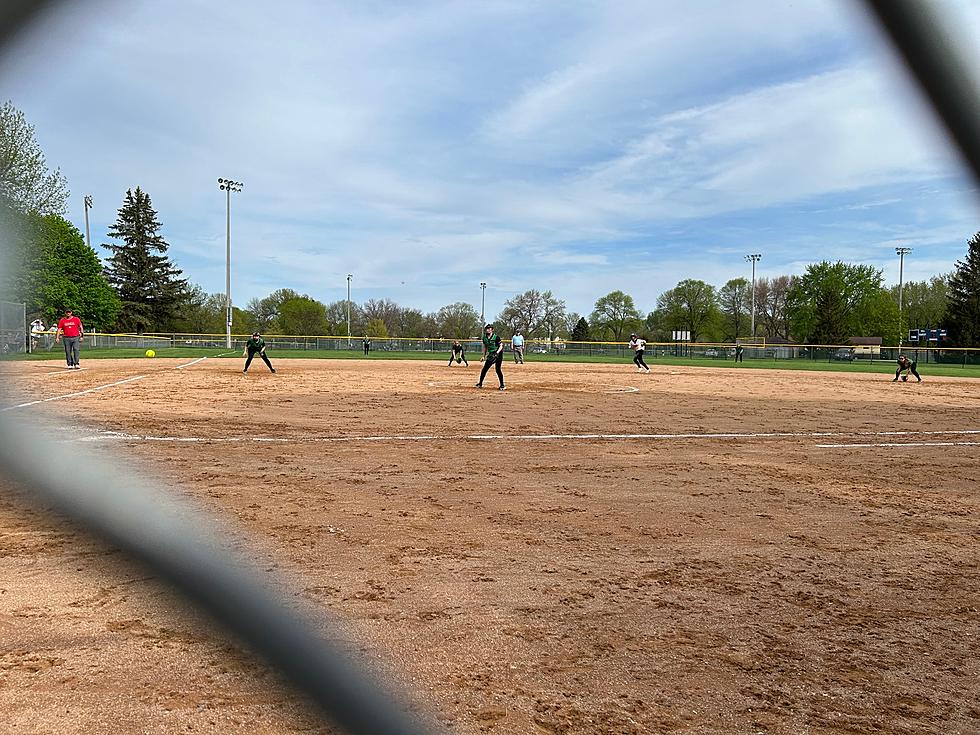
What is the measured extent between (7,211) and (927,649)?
3.02 meters

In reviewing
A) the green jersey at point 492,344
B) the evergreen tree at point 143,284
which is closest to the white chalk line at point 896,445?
the green jersey at point 492,344

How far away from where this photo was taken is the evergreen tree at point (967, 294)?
1320 mm

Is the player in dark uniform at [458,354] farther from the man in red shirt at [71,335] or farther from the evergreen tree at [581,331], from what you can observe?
the evergreen tree at [581,331]

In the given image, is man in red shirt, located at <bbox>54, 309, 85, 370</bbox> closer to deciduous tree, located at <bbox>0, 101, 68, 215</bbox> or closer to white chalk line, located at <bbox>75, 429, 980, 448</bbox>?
white chalk line, located at <bbox>75, 429, 980, 448</bbox>

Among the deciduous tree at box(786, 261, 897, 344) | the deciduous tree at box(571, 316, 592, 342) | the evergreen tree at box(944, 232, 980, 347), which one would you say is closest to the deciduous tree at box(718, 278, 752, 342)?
the deciduous tree at box(571, 316, 592, 342)

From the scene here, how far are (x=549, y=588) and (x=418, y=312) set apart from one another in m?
77.9

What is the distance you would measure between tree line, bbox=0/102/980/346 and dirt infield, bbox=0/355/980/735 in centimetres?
34

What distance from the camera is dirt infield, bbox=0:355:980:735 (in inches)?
79.4

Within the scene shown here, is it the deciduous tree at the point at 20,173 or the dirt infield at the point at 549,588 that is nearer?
the deciduous tree at the point at 20,173

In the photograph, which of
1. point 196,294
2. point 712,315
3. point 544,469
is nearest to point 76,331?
point 544,469

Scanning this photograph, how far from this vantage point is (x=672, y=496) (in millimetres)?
5055

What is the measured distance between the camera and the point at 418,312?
263 ft

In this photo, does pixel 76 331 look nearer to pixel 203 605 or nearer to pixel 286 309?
pixel 203 605

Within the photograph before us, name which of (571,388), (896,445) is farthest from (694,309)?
(896,445)
